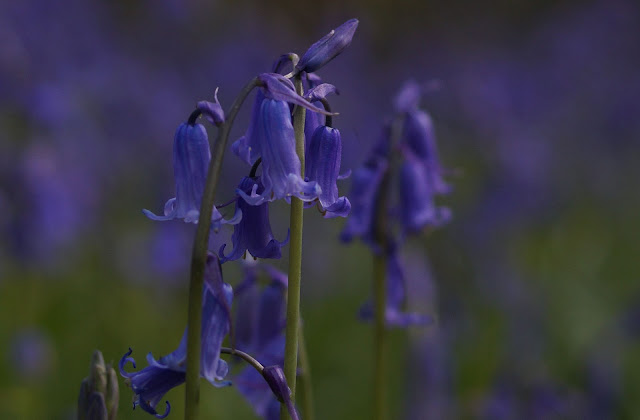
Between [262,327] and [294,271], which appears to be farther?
[262,327]

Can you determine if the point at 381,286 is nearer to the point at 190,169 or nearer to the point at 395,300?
the point at 395,300

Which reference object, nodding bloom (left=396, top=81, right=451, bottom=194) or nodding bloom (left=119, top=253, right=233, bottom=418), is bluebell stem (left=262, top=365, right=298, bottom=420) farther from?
nodding bloom (left=396, top=81, right=451, bottom=194)

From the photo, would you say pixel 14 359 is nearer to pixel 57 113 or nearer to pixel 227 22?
pixel 57 113

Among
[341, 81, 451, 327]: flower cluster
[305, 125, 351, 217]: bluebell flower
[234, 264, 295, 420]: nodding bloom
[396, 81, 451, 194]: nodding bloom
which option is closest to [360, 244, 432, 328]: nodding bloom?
[341, 81, 451, 327]: flower cluster

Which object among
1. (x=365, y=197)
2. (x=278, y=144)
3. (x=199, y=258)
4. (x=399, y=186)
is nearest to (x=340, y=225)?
(x=399, y=186)

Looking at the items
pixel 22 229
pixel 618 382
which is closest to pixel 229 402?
pixel 22 229

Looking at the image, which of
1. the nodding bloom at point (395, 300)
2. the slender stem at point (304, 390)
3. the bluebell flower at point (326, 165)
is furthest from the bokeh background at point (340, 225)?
the bluebell flower at point (326, 165)
